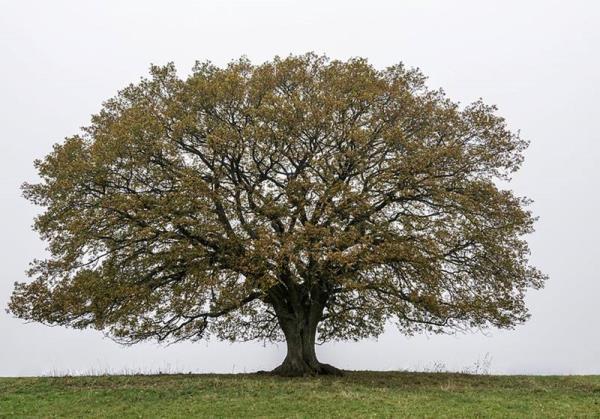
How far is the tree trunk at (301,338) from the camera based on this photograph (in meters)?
32.0

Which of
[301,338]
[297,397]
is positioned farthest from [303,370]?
[297,397]

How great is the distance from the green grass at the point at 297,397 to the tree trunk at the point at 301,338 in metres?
1.56

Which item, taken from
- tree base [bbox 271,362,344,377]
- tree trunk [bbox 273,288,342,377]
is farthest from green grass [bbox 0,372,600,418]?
tree trunk [bbox 273,288,342,377]

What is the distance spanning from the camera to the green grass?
22.7m

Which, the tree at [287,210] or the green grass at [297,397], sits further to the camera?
the tree at [287,210]

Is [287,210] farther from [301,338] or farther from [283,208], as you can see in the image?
[301,338]

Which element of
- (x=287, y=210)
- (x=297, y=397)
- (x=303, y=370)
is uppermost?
(x=287, y=210)

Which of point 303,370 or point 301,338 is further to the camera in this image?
point 301,338

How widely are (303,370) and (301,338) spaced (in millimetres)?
1672

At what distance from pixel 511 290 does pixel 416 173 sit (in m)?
7.73

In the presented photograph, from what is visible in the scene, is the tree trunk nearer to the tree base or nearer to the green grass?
the tree base

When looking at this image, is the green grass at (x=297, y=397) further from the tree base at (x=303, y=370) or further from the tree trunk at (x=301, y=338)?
the tree trunk at (x=301, y=338)

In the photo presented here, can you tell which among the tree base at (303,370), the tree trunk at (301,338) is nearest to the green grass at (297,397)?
the tree base at (303,370)

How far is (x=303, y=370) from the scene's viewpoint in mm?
31656
